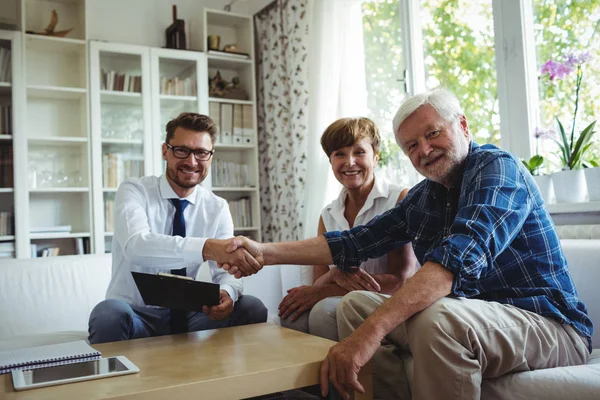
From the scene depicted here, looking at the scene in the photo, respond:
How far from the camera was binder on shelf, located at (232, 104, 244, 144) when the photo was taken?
14.5ft

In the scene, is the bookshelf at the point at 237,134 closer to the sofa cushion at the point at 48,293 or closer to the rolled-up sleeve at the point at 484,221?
the sofa cushion at the point at 48,293

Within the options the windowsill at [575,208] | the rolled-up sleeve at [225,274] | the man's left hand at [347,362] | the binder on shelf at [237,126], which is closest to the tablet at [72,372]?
the man's left hand at [347,362]

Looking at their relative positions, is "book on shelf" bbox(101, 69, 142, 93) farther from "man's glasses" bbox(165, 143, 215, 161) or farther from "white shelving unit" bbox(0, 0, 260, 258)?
"man's glasses" bbox(165, 143, 215, 161)

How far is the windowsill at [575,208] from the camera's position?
2.16 meters

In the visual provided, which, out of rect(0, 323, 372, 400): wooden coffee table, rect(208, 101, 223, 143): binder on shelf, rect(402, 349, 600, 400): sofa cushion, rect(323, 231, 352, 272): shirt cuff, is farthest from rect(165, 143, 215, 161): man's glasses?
rect(208, 101, 223, 143): binder on shelf

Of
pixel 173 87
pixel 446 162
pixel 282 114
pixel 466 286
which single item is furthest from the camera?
pixel 282 114

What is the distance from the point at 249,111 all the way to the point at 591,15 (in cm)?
264

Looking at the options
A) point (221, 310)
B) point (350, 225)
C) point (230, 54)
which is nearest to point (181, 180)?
point (221, 310)

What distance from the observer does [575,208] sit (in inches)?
87.9

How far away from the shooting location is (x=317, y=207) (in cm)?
364

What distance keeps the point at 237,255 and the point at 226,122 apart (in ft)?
8.45

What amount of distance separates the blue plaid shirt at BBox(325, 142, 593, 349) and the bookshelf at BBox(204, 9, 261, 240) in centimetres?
285

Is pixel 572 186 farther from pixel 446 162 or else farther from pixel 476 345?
pixel 476 345

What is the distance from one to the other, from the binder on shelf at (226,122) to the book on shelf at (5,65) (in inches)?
56.8
